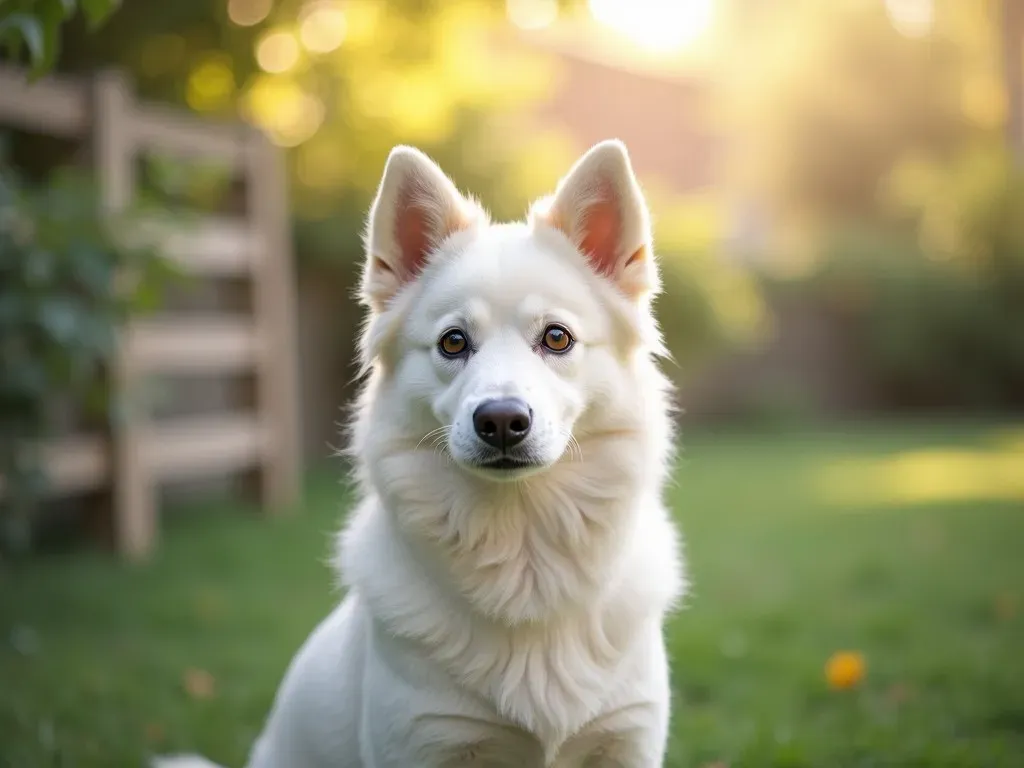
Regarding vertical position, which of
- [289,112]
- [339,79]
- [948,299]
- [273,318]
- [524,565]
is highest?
[339,79]

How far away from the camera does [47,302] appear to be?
5.00m

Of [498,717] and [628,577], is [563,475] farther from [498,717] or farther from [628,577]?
[498,717]

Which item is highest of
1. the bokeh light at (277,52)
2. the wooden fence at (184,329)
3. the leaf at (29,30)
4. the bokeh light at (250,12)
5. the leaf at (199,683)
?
the bokeh light at (250,12)

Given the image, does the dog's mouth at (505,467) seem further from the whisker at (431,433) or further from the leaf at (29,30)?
the leaf at (29,30)

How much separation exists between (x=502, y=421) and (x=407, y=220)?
78 cm

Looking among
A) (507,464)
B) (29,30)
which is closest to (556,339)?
(507,464)

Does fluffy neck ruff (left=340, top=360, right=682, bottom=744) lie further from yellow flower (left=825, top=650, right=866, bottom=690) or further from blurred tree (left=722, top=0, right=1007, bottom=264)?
blurred tree (left=722, top=0, right=1007, bottom=264)

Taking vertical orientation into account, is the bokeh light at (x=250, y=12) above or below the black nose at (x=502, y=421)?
above

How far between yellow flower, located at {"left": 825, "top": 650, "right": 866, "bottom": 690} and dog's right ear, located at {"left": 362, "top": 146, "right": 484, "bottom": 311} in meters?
2.65

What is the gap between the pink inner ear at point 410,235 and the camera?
288 centimetres

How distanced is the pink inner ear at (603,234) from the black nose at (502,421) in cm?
63

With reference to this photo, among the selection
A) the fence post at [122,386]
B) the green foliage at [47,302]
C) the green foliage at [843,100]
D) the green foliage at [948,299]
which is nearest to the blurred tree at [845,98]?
the green foliage at [843,100]

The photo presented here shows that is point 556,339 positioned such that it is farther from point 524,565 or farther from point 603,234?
point 524,565

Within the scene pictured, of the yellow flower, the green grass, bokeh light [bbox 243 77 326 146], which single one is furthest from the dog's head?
bokeh light [bbox 243 77 326 146]
